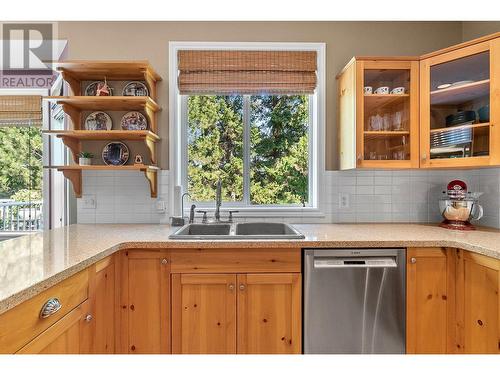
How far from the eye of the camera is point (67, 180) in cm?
249

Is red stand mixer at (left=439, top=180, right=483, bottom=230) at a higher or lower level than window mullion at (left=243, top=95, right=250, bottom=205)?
lower

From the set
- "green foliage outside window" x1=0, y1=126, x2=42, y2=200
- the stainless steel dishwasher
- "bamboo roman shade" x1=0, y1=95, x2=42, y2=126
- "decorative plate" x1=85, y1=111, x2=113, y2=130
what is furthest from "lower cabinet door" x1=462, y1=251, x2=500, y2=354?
"bamboo roman shade" x1=0, y1=95, x2=42, y2=126

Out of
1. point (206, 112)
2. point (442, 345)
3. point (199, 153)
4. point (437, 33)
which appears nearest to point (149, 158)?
point (199, 153)

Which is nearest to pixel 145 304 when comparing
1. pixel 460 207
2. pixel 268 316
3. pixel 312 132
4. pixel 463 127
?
pixel 268 316

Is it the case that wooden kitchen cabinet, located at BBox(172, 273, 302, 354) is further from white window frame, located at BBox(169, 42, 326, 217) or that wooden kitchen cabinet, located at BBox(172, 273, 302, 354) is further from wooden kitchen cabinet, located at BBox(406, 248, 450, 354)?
white window frame, located at BBox(169, 42, 326, 217)

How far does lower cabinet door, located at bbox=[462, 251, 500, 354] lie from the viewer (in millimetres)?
1485

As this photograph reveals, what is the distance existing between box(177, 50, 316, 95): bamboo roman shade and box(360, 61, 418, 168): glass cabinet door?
469 millimetres

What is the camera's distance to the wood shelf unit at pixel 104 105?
207 cm

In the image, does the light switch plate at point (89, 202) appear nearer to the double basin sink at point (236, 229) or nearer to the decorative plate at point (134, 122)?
the decorative plate at point (134, 122)

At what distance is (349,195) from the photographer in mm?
2430

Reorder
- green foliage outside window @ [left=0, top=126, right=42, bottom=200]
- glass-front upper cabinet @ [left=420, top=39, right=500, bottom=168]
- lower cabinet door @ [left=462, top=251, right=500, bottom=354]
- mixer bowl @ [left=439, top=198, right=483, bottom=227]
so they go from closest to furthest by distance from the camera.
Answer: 1. lower cabinet door @ [left=462, top=251, right=500, bottom=354]
2. glass-front upper cabinet @ [left=420, top=39, right=500, bottom=168]
3. mixer bowl @ [left=439, top=198, right=483, bottom=227]
4. green foliage outside window @ [left=0, top=126, right=42, bottom=200]

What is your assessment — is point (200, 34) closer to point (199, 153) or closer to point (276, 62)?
point (276, 62)

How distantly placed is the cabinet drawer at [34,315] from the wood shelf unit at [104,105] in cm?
101

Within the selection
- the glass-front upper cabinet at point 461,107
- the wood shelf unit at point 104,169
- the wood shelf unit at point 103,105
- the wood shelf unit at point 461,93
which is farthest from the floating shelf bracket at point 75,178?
the wood shelf unit at point 461,93
